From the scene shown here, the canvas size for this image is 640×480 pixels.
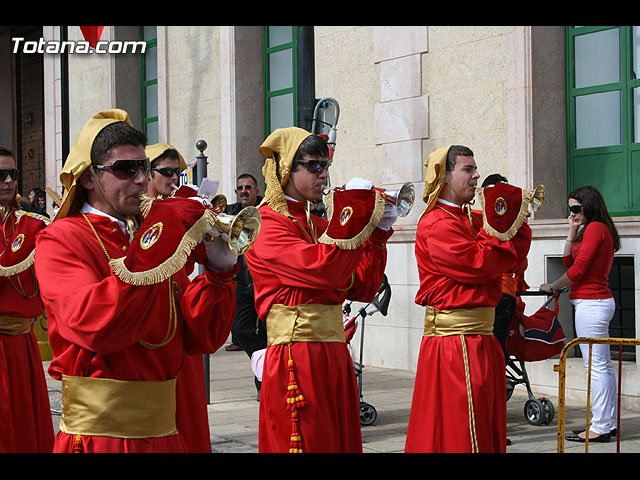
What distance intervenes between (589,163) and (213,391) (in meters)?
4.75

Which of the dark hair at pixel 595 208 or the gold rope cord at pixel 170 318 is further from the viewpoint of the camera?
the dark hair at pixel 595 208

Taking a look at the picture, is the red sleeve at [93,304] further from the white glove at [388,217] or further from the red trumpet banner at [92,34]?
the red trumpet banner at [92,34]

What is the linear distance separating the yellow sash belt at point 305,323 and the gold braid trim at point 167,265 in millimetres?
Result: 1840

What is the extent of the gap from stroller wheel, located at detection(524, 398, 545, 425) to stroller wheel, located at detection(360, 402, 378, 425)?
1.34 metres

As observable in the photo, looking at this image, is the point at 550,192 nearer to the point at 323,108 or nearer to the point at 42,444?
the point at 323,108

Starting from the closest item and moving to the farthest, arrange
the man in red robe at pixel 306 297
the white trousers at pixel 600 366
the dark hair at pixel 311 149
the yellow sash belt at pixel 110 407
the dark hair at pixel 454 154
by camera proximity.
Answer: the yellow sash belt at pixel 110 407
the man in red robe at pixel 306 297
the dark hair at pixel 311 149
the dark hair at pixel 454 154
the white trousers at pixel 600 366

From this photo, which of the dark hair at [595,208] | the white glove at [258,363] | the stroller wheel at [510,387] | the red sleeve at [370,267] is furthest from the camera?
the stroller wheel at [510,387]

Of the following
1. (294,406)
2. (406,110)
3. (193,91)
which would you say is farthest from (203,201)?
(193,91)

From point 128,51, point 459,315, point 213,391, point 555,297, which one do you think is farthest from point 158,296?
point 128,51

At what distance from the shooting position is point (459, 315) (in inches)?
218

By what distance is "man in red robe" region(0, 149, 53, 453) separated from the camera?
562 centimetres

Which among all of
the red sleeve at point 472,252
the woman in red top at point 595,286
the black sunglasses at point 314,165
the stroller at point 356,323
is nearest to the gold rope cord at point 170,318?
the black sunglasses at point 314,165

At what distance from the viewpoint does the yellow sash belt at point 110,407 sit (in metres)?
3.15

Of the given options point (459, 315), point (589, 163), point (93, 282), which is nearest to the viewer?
point (93, 282)
